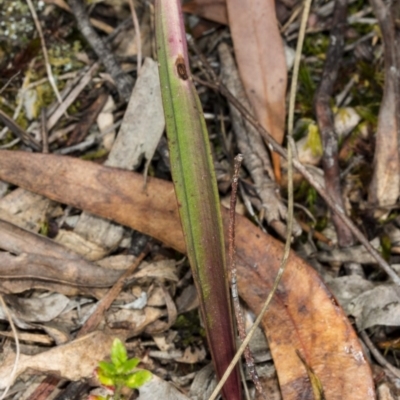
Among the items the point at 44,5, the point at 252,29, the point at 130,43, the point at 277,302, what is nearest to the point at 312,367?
the point at 277,302

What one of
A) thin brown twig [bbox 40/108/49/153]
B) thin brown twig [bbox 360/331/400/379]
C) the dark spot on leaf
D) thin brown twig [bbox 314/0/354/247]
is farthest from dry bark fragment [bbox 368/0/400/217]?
thin brown twig [bbox 40/108/49/153]

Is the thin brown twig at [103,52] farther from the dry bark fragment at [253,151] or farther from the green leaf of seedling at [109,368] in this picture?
the green leaf of seedling at [109,368]

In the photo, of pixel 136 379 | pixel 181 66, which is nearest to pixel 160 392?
pixel 136 379

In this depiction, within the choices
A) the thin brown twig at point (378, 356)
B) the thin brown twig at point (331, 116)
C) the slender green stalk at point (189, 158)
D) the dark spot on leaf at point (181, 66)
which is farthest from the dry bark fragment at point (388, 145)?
the dark spot on leaf at point (181, 66)

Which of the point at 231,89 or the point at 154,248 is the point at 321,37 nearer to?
the point at 231,89

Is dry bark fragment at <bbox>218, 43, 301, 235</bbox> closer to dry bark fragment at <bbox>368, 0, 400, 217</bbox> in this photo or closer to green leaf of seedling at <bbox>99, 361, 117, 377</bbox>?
dry bark fragment at <bbox>368, 0, 400, 217</bbox>
